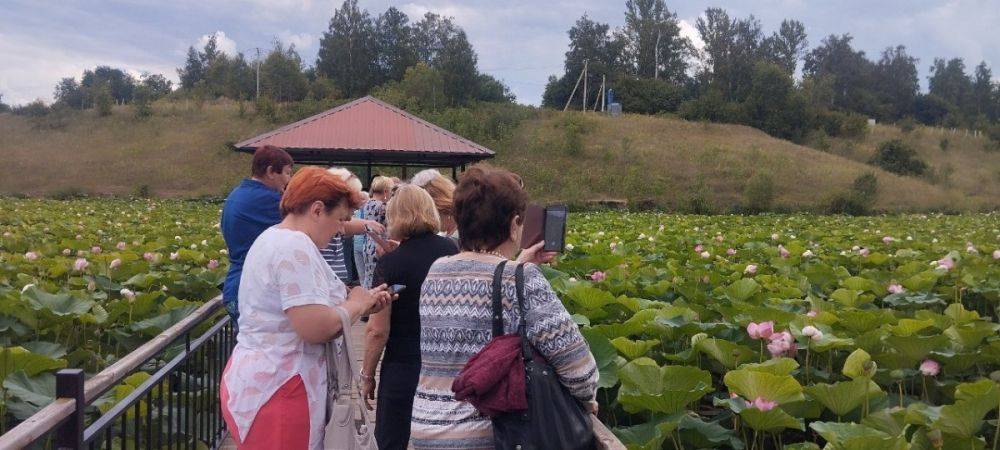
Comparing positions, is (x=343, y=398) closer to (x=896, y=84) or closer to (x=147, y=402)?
(x=147, y=402)

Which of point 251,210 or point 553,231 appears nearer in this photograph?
point 553,231

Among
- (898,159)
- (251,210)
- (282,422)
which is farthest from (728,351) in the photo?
(898,159)

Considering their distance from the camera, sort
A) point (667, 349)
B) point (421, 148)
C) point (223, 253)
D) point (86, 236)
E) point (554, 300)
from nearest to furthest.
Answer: point (554, 300)
point (667, 349)
point (223, 253)
point (86, 236)
point (421, 148)

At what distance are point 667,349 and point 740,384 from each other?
1.31 m

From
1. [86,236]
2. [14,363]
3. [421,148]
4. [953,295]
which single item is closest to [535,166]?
[421,148]

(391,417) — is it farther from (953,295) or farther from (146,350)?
(953,295)

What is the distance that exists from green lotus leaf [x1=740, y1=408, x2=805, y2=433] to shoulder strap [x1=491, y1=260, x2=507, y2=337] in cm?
94

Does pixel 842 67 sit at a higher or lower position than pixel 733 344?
higher

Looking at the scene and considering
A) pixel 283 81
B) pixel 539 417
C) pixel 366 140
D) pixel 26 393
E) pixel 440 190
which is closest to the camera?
pixel 539 417

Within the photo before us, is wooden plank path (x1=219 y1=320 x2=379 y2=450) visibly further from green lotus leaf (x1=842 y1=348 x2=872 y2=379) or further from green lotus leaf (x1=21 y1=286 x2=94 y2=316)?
green lotus leaf (x1=842 y1=348 x2=872 y2=379)

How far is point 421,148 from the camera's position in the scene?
1440 cm

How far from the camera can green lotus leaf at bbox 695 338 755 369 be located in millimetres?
3199

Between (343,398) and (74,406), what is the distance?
2.41 ft

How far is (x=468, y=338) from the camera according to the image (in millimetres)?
2150
